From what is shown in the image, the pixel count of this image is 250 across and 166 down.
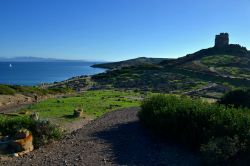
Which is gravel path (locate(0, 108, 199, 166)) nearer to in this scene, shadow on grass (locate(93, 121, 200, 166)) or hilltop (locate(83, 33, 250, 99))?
shadow on grass (locate(93, 121, 200, 166))

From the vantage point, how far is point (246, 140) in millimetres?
19125

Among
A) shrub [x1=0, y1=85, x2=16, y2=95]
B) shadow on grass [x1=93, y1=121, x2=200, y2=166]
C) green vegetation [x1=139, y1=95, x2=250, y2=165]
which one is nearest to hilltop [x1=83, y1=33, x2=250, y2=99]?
shrub [x1=0, y1=85, x2=16, y2=95]

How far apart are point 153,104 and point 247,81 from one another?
201 feet

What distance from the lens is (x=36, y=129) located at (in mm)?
24219

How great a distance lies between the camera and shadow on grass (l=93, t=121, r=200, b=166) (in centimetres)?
1964

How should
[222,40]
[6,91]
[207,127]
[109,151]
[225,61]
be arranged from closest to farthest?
[109,151]
[207,127]
[6,91]
[225,61]
[222,40]

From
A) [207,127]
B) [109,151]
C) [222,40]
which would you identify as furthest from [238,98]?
[222,40]

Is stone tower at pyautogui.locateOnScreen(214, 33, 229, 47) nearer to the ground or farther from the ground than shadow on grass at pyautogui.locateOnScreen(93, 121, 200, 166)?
farther from the ground

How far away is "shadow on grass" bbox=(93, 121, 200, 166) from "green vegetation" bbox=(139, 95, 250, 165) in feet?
2.55

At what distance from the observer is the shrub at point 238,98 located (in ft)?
114

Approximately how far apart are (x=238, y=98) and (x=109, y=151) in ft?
57.9

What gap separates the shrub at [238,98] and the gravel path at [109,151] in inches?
419

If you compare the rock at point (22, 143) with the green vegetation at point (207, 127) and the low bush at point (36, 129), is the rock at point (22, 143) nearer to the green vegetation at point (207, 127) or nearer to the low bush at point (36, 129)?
the low bush at point (36, 129)

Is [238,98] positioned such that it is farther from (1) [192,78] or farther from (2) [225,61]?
(2) [225,61]
